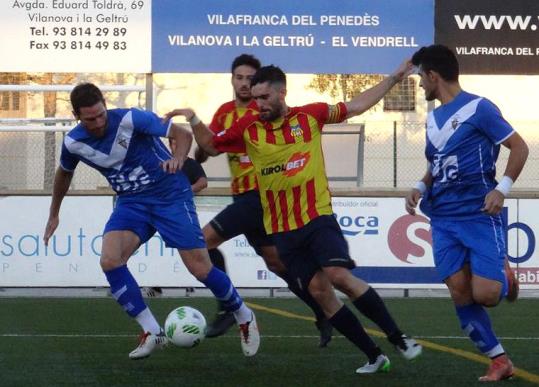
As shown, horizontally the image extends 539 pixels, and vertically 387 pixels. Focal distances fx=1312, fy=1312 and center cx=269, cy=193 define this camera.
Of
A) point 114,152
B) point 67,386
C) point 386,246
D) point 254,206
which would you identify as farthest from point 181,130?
point 386,246

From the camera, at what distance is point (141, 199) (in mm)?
8555

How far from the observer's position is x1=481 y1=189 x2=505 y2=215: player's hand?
6.83 meters

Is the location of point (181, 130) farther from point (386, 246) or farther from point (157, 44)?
point (157, 44)

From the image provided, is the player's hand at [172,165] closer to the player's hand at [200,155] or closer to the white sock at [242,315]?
the player's hand at [200,155]

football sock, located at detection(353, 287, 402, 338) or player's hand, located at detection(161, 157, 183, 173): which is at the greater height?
player's hand, located at detection(161, 157, 183, 173)

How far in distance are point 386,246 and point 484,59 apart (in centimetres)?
338

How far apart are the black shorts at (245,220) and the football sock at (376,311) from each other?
7.11 ft

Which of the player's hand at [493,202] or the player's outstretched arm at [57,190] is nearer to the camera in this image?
the player's hand at [493,202]

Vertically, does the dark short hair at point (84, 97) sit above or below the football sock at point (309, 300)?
above

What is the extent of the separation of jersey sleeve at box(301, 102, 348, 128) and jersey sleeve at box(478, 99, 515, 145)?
99cm

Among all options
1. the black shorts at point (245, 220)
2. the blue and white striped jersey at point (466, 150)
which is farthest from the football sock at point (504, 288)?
→ the black shorts at point (245, 220)

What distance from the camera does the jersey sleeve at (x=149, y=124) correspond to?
8344mm

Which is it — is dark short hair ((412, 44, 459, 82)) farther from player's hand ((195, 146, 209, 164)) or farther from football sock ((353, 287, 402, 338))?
player's hand ((195, 146, 209, 164))

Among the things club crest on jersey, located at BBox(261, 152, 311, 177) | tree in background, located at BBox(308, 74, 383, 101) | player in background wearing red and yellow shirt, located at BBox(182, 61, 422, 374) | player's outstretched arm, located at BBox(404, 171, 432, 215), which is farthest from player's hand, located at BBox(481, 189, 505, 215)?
tree in background, located at BBox(308, 74, 383, 101)
